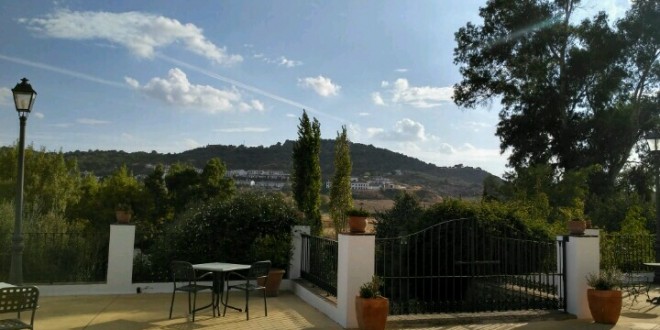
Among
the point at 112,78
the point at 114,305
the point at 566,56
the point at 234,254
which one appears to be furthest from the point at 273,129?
the point at 566,56

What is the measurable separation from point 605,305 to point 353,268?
382cm

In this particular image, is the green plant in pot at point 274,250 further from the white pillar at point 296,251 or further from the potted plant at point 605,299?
the potted plant at point 605,299

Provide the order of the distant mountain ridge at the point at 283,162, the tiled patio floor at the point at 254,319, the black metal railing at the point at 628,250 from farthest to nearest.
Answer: the distant mountain ridge at the point at 283,162 < the black metal railing at the point at 628,250 < the tiled patio floor at the point at 254,319

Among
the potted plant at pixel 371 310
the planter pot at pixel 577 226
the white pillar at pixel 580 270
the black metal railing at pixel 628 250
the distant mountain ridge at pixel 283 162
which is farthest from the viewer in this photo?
the distant mountain ridge at pixel 283 162

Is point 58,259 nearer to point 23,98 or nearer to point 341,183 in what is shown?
point 23,98

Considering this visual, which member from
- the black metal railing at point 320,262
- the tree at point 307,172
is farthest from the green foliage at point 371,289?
the tree at point 307,172

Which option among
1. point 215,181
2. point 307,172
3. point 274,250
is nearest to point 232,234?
point 274,250

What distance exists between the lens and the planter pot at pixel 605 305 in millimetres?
7441

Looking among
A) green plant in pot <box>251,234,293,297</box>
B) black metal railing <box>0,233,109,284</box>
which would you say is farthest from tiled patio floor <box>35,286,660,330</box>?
green plant in pot <box>251,234,293,297</box>

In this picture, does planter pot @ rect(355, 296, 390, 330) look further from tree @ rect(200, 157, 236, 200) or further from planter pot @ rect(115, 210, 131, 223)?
tree @ rect(200, 157, 236, 200)

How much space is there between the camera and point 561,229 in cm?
1234

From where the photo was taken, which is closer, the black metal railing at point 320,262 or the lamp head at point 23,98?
the lamp head at point 23,98

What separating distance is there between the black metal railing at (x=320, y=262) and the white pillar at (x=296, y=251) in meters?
0.10

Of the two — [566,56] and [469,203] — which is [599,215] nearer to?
[566,56]
